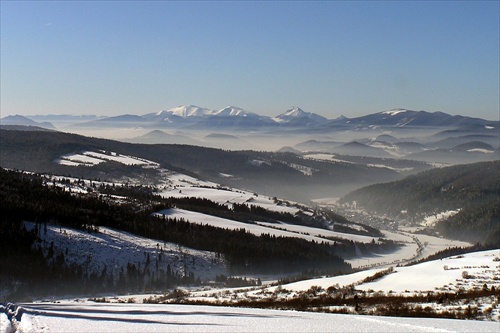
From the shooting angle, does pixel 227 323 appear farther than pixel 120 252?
No

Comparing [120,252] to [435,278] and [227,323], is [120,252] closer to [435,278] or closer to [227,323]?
[435,278]

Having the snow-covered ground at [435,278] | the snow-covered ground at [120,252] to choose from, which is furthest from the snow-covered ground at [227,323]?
the snow-covered ground at [120,252]

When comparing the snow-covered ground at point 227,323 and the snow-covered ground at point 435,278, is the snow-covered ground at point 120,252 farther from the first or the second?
the snow-covered ground at point 227,323

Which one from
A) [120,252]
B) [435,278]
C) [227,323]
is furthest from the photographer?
[120,252]

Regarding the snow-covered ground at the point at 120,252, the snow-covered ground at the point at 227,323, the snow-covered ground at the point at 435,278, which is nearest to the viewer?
the snow-covered ground at the point at 227,323

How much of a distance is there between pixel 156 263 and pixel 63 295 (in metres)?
23.9

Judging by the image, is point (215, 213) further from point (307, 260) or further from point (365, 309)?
point (365, 309)

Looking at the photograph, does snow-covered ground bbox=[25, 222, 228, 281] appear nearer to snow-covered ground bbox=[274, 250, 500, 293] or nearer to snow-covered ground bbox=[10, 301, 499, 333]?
snow-covered ground bbox=[274, 250, 500, 293]

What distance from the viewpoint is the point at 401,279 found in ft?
157

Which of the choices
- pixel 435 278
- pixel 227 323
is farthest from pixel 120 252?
pixel 227 323

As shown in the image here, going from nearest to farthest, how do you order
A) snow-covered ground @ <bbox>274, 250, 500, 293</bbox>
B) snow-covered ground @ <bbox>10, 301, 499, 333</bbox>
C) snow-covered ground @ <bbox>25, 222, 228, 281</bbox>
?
snow-covered ground @ <bbox>10, 301, 499, 333</bbox>, snow-covered ground @ <bbox>274, 250, 500, 293</bbox>, snow-covered ground @ <bbox>25, 222, 228, 281</bbox>

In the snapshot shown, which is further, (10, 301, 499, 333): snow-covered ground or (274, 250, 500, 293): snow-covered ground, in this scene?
(274, 250, 500, 293): snow-covered ground

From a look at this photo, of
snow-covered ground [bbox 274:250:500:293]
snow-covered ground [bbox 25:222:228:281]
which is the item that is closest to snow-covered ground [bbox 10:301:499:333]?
snow-covered ground [bbox 274:250:500:293]

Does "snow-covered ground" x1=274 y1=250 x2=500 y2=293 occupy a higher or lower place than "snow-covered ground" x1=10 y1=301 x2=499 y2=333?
lower
